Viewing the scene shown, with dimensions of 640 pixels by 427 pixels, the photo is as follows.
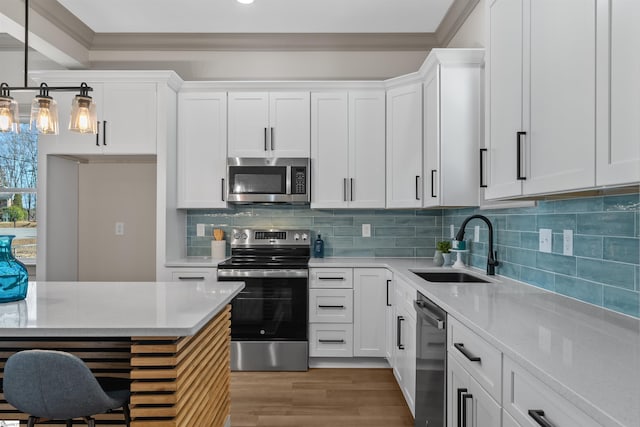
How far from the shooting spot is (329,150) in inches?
147

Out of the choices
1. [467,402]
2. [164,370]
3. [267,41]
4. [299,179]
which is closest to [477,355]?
[467,402]

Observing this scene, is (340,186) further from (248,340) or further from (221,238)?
(248,340)

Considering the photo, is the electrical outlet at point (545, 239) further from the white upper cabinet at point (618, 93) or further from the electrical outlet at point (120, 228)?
the electrical outlet at point (120, 228)

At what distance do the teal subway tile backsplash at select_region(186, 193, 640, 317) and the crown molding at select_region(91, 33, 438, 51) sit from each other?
1529 mm

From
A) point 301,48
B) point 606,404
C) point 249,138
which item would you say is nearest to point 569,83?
point 606,404

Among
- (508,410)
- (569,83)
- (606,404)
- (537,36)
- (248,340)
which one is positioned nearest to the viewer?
(606,404)

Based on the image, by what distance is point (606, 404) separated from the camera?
0.84 meters

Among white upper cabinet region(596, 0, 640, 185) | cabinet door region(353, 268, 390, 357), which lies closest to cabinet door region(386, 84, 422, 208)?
cabinet door region(353, 268, 390, 357)

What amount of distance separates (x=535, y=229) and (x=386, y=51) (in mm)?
2455

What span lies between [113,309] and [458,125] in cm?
236

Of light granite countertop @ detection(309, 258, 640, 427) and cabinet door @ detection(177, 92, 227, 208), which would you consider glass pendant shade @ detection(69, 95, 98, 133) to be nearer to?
cabinet door @ detection(177, 92, 227, 208)

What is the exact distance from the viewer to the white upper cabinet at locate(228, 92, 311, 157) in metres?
3.73

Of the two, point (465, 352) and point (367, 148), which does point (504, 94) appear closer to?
point (465, 352)

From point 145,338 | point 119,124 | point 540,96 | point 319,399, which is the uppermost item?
point 119,124
